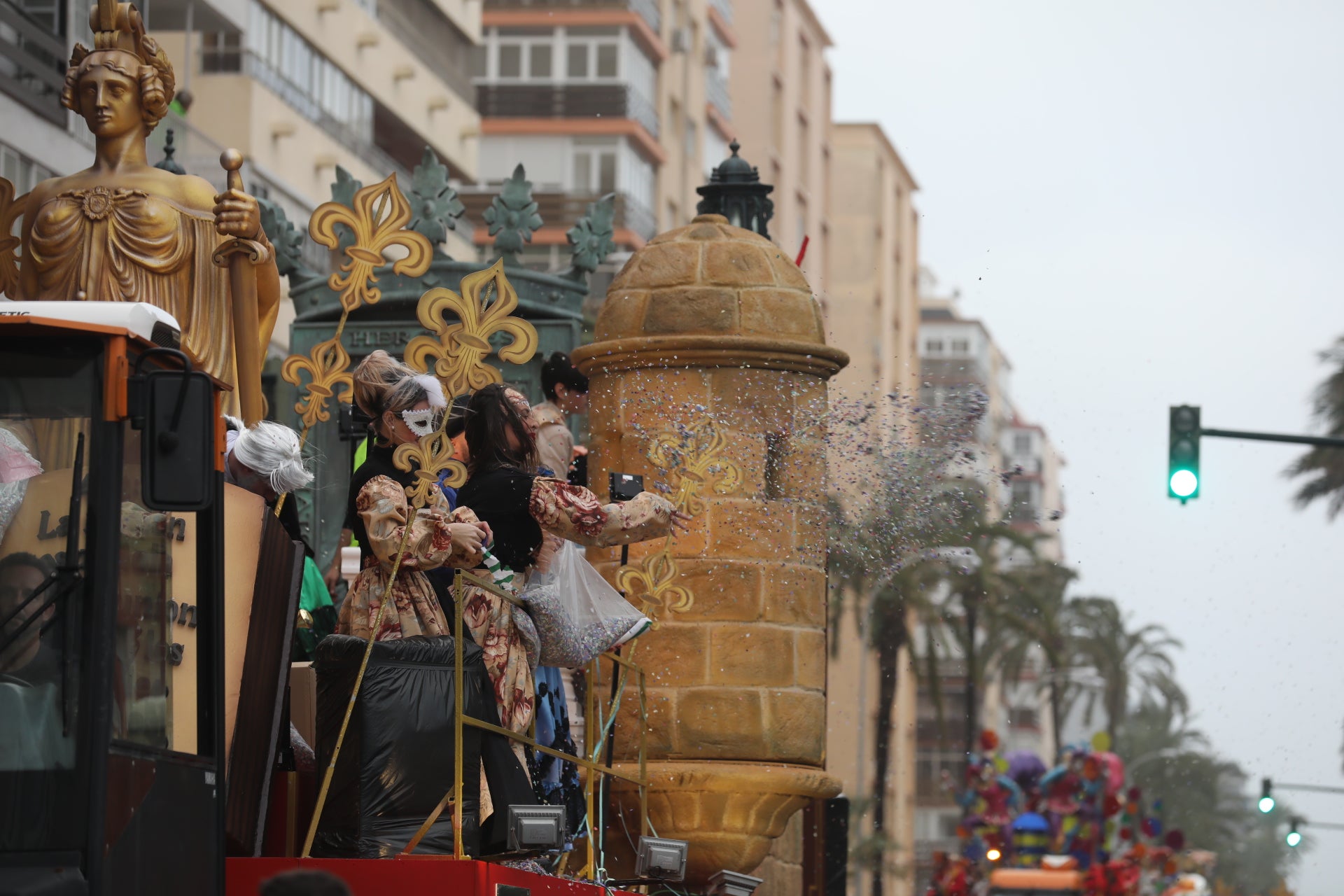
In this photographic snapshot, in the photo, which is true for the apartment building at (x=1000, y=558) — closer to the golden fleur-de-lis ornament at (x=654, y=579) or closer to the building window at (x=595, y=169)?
the golden fleur-de-lis ornament at (x=654, y=579)

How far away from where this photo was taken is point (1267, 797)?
41.4 metres

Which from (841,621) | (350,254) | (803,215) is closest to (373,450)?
(350,254)

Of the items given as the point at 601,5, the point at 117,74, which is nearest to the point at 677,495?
the point at 117,74

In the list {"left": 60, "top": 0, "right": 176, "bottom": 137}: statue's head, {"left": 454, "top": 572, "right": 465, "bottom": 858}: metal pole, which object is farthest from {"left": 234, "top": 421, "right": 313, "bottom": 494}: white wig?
{"left": 60, "top": 0, "right": 176, "bottom": 137}: statue's head

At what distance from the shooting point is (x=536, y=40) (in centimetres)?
5675

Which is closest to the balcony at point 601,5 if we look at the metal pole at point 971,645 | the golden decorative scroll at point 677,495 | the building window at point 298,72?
the building window at point 298,72

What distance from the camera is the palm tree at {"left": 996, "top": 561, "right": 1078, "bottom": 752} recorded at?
4612 cm

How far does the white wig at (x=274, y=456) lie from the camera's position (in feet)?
27.1

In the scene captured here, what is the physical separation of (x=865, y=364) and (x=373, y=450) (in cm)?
5905

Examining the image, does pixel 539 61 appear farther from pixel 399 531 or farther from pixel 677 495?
pixel 399 531

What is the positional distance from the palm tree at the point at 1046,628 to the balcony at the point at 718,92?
46.3 feet

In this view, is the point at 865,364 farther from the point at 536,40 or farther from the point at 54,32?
A: the point at 54,32

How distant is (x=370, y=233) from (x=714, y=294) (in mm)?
3476

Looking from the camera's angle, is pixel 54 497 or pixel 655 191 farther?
pixel 655 191
